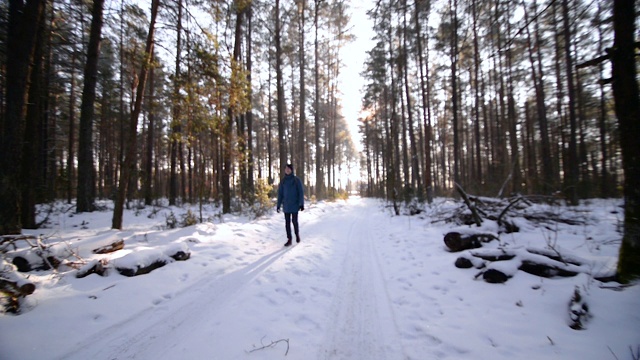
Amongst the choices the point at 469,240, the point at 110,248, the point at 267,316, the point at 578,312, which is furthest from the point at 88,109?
the point at 578,312

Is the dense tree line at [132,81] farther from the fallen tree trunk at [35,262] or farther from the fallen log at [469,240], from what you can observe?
the fallen log at [469,240]

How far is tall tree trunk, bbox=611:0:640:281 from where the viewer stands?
2.70m

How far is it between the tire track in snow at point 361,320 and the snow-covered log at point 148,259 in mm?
2907

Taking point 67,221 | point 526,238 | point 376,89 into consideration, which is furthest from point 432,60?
point 67,221

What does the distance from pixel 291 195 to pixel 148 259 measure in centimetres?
336

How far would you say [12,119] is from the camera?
181 inches

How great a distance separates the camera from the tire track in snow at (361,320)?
2.24 meters

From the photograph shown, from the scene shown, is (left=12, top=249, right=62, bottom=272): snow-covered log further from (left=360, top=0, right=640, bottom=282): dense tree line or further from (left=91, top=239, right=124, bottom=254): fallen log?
(left=360, top=0, right=640, bottom=282): dense tree line

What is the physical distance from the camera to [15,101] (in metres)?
4.64

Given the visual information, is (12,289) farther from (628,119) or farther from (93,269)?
(628,119)

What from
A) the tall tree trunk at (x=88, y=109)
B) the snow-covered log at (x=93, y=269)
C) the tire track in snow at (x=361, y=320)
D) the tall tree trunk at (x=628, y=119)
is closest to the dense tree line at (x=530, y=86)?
the tall tree trunk at (x=628, y=119)

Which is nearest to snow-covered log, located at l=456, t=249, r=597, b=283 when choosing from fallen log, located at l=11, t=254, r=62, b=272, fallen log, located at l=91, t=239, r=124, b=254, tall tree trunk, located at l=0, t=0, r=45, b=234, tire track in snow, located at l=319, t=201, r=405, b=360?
tire track in snow, located at l=319, t=201, r=405, b=360

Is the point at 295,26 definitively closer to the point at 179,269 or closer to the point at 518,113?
the point at 179,269

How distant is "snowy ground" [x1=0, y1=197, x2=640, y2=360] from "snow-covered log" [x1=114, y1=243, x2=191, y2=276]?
0.41 feet
